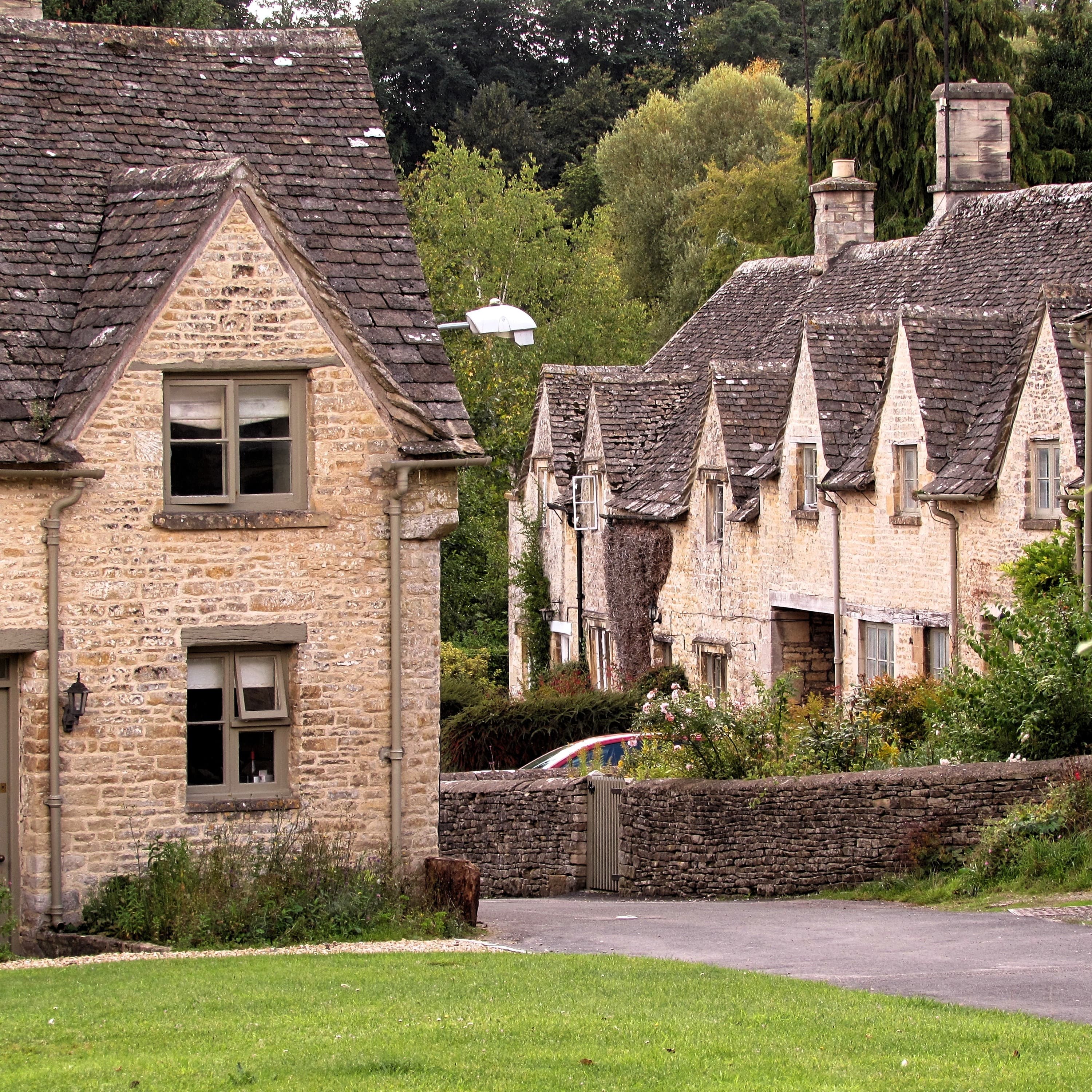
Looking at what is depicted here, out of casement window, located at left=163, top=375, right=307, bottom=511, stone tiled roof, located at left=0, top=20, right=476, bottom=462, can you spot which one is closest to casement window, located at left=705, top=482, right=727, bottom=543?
Result: stone tiled roof, located at left=0, top=20, right=476, bottom=462

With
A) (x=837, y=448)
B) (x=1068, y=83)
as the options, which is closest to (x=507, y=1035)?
(x=837, y=448)

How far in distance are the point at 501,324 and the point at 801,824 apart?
643cm

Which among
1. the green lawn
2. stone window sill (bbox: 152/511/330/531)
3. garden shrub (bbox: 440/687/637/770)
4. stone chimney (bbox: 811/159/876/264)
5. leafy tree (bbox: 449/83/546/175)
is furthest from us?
leafy tree (bbox: 449/83/546/175)

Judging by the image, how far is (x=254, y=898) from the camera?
55.0ft

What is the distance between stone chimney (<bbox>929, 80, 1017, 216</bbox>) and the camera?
36656 millimetres

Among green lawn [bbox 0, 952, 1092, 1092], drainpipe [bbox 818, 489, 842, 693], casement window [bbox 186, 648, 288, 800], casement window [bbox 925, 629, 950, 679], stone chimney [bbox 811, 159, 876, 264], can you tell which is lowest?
green lawn [bbox 0, 952, 1092, 1092]

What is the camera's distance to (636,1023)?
1128cm

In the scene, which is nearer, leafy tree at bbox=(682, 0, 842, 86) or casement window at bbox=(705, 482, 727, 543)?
casement window at bbox=(705, 482, 727, 543)

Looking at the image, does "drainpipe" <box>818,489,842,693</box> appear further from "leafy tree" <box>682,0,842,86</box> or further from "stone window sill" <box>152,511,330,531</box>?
"leafy tree" <box>682,0,842,86</box>

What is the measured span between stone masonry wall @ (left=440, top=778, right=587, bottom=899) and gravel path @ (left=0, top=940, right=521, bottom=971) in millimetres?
7381

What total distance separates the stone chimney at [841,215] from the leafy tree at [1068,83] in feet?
43.7

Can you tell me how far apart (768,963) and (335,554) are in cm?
578

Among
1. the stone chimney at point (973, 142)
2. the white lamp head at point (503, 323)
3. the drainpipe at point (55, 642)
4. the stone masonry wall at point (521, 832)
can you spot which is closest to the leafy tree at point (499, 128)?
the stone chimney at point (973, 142)

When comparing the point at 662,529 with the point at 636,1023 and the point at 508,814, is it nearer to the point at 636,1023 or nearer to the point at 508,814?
the point at 508,814
